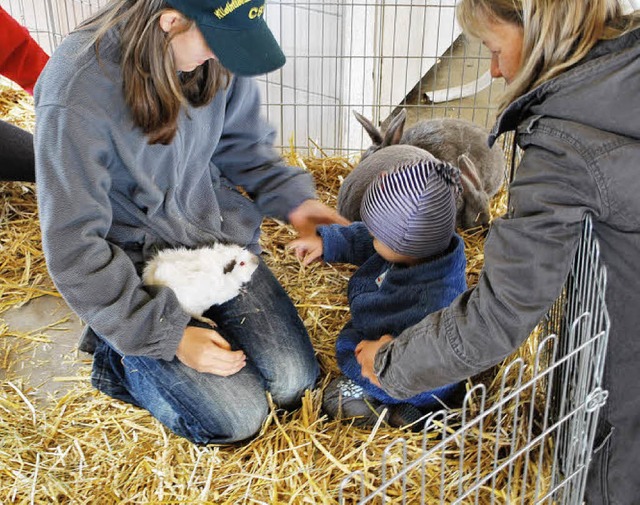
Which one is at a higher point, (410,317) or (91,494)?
(410,317)

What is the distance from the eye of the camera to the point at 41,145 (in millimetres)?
1482

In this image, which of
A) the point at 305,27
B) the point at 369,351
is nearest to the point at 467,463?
the point at 369,351

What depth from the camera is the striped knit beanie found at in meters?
1.67

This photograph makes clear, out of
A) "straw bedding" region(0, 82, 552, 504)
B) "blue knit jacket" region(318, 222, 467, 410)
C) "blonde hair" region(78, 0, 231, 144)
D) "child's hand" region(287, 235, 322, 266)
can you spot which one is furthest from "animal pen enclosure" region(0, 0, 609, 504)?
"blonde hair" region(78, 0, 231, 144)

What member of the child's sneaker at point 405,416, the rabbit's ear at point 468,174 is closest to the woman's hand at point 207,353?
the child's sneaker at point 405,416

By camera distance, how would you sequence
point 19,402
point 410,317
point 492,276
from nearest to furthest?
1. point 492,276
2. point 410,317
3. point 19,402

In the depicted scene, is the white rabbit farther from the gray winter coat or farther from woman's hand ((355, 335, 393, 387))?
the gray winter coat

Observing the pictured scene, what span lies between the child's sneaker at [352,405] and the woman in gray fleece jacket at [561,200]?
428 millimetres

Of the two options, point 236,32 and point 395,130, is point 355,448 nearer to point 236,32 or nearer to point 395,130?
point 236,32

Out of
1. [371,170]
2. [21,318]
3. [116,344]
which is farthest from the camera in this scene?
[371,170]

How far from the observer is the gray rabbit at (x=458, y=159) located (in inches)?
105

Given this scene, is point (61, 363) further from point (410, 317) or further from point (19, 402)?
point (410, 317)

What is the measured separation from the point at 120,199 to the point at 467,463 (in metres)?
1.04

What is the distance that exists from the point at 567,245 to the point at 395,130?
1.71 metres
